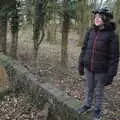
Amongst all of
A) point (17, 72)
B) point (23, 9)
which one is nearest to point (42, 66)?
point (23, 9)

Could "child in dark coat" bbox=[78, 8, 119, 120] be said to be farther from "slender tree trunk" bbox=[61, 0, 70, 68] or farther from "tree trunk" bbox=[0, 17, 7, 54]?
"tree trunk" bbox=[0, 17, 7, 54]

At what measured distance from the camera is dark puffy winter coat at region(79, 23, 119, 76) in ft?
14.7

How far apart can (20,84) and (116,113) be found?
2967mm

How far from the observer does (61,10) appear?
9.54m

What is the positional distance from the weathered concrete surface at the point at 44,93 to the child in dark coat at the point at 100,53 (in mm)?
544

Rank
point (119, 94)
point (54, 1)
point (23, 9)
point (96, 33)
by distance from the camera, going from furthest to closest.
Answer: point (23, 9) < point (54, 1) < point (119, 94) < point (96, 33)

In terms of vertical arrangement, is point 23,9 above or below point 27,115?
above

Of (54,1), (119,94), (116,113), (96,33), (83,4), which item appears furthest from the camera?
(83,4)

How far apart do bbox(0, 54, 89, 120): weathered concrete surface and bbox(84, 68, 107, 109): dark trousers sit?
0.86ft

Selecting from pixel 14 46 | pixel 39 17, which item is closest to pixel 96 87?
pixel 39 17

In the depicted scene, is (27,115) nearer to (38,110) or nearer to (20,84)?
(38,110)

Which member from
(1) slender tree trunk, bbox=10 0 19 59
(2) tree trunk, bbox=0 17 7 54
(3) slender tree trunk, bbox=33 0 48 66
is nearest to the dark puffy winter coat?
(3) slender tree trunk, bbox=33 0 48 66

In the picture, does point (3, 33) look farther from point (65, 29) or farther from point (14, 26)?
point (65, 29)

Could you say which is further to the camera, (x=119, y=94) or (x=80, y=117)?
(x=119, y=94)
